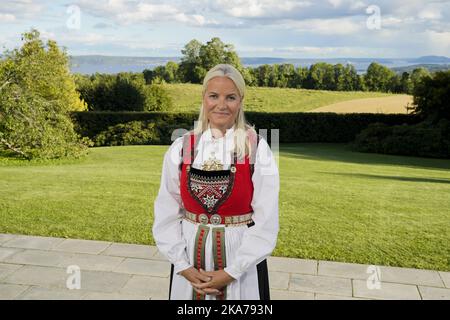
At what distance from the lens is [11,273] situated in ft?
15.9

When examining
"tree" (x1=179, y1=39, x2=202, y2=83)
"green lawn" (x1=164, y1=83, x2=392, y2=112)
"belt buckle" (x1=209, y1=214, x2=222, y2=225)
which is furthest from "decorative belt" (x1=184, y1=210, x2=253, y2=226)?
"tree" (x1=179, y1=39, x2=202, y2=83)

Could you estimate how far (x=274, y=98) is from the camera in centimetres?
3800

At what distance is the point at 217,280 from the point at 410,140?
67.2ft

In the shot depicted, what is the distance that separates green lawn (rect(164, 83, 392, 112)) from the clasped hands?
3161cm

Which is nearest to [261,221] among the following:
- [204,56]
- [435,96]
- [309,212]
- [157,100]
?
[309,212]

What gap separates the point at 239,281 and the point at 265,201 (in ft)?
1.56

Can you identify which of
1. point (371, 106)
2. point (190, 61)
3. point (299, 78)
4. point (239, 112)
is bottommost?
point (371, 106)

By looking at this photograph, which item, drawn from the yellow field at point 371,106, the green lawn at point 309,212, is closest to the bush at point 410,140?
the yellow field at point 371,106

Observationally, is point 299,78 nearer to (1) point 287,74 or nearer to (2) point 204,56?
(1) point 287,74

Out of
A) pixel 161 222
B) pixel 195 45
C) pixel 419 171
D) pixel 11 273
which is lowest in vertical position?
pixel 419 171

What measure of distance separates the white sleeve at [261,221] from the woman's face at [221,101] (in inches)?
10.4

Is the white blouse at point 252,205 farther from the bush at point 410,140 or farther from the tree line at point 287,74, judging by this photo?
the tree line at point 287,74
